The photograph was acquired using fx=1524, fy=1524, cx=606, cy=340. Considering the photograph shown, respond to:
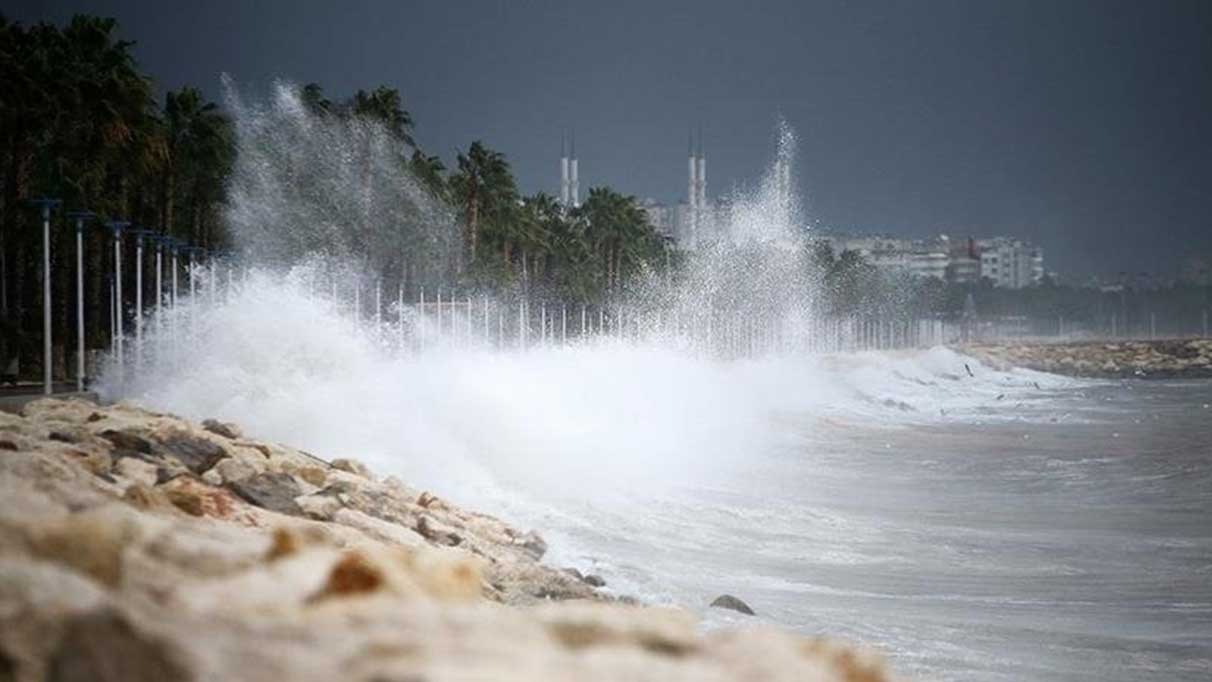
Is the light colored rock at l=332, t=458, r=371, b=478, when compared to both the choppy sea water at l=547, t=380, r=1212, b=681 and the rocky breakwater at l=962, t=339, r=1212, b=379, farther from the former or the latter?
the rocky breakwater at l=962, t=339, r=1212, b=379

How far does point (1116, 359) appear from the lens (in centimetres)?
15662

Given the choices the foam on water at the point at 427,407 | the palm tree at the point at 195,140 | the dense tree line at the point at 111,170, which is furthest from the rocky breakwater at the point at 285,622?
the palm tree at the point at 195,140

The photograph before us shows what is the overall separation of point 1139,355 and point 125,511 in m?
164

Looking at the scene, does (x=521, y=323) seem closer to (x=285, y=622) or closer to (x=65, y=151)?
(x=65, y=151)

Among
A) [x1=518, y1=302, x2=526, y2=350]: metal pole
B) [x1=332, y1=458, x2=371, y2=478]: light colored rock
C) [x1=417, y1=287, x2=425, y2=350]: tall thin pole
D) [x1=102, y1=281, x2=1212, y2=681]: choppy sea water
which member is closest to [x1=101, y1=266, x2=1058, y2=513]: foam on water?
[x1=102, y1=281, x2=1212, y2=681]: choppy sea water

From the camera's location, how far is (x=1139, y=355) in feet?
525

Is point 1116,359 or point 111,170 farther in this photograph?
point 1116,359

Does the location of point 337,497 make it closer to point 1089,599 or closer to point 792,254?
point 1089,599

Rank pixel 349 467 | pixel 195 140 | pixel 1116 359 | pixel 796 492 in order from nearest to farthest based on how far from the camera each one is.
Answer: pixel 349 467 < pixel 796 492 < pixel 195 140 < pixel 1116 359

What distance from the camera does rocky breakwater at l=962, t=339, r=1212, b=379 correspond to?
143m

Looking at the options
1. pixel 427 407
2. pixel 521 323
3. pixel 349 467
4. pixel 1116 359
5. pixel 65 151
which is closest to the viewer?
pixel 349 467

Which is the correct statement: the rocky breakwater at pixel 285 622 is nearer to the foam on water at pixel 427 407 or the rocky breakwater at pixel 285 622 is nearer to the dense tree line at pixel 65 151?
the foam on water at pixel 427 407

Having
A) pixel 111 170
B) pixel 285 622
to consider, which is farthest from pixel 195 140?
pixel 285 622

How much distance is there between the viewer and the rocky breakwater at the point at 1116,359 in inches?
5625
